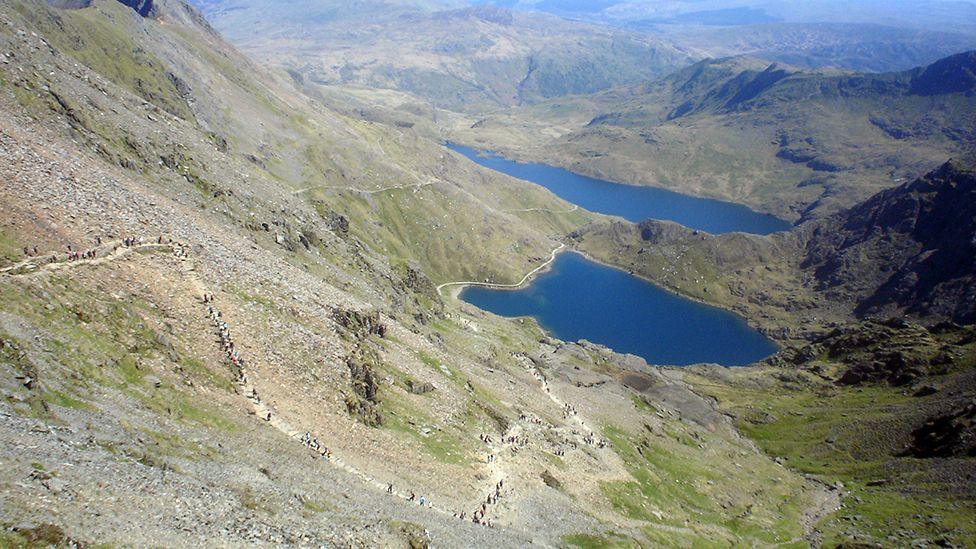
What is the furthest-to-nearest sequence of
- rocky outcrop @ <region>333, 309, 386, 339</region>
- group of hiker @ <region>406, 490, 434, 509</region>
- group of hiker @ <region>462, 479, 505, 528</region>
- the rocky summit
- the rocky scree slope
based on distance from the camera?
rocky outcrop @ <region>333, 309, 386, 339</region> → group of hiker @ <region>462, 479, 505, 528</region> → group of hiker @ <region>406, 490, 434, 509</region> → the rocky summit → the rocky scree slope

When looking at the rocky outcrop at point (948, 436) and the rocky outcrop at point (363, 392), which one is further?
the rocky outcrop at point (948, 436)

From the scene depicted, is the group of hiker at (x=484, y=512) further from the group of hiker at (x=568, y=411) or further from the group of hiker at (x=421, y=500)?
the group of hiker at (x=568, y=411)

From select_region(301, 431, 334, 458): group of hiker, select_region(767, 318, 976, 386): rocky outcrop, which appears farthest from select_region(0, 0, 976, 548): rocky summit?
select_region(767, 318, 976, 386): rocky outcrop

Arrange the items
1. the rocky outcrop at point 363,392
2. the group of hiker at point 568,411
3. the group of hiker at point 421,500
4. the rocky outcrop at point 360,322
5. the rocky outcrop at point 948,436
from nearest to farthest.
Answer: the group of hiker at point 421,500
the rocky outcrop at point 363,392
the rocky outcrop at point 360,322
the group of hiker at point 568,411
the rocky outcrop at point 948,436

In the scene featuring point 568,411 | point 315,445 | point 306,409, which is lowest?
point 568,411

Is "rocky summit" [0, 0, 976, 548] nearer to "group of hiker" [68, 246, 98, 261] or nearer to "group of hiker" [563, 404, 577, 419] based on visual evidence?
"group of hiker" [68, 246, 98, 261]

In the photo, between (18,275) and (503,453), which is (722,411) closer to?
(503,453)

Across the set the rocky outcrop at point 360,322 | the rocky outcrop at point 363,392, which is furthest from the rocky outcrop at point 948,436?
the rocky outcrop at point 363,392

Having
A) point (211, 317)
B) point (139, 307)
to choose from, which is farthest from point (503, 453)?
point (139, 307)

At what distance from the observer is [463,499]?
59750 millimetres

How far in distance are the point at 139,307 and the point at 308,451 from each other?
1971 cm

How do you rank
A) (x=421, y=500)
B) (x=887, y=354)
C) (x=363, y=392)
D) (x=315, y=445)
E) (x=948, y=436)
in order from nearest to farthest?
(x=315, y=445) → (x=421, y=500) → (x=363, y=392) → (x=948, y=436) → (x=887, y=354)

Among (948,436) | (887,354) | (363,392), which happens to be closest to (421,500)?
(363,392)

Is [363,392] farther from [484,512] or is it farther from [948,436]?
[948,436]
